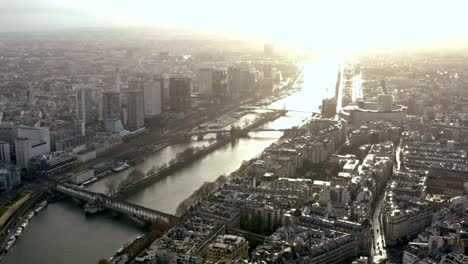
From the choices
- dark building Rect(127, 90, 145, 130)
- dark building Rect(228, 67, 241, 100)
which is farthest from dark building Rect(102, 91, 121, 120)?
dark building Rect(228, 67, 241, 100)

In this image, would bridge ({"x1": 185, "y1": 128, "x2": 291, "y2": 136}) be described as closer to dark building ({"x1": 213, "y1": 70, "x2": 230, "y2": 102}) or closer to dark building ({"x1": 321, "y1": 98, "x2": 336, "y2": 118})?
dark building ({"x1": 321, "y1": 98, "x2": 336, "y2": 118})

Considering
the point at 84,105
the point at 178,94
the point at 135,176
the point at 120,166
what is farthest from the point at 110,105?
the point at 135,176

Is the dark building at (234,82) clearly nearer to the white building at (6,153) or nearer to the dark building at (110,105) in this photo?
the dark building at (110,105)

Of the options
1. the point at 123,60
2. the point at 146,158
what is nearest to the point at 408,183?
the point at 146,158

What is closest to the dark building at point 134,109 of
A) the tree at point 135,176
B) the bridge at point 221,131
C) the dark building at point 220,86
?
the bridge at point 221,131

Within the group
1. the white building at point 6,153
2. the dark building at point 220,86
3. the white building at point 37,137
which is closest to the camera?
the white building at point 6,153

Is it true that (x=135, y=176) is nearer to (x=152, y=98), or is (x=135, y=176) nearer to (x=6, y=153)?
(x=6, y=153)

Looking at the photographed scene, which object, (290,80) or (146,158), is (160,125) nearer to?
(146,158)
